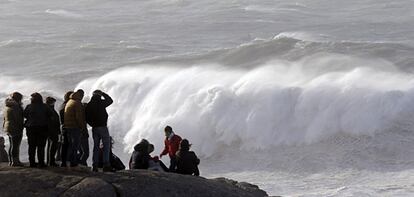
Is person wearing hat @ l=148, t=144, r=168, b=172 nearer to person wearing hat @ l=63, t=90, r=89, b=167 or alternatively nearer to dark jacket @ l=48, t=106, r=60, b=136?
person wearing hat @ l=63, t=90, r=89, b=167

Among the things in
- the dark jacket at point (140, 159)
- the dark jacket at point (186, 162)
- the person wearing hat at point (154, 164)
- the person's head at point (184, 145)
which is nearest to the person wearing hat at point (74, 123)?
the dark jacket at point (140, 159)

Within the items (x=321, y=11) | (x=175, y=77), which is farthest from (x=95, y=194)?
(x=321, y=11)

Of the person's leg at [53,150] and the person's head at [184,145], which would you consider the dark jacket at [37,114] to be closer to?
the person's leg at [53,150]

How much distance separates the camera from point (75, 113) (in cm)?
1280

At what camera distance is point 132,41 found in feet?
143

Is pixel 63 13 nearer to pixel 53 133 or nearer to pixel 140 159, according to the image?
pixel 140 159

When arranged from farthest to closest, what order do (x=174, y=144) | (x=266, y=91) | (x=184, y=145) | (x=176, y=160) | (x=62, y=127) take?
(x=266, y=91)
(x=174, y=144)
(x=176, y=160)
(x=184, y=145)
(x=62, y=127)

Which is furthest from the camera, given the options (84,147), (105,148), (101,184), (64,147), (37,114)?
(84,147)

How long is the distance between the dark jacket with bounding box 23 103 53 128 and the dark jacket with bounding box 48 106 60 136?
8 centimetres

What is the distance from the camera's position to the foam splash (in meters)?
23.6

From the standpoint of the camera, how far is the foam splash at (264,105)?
2359cm

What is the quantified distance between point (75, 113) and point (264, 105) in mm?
12837

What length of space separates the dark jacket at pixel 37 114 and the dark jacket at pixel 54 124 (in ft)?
0.25

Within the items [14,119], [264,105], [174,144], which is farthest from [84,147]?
[264,105]
